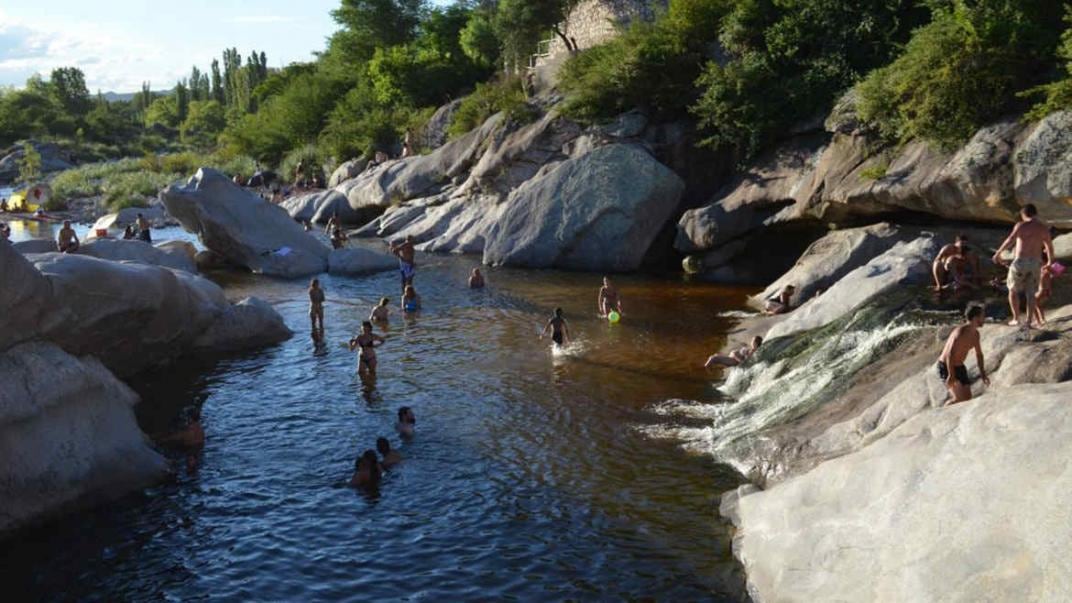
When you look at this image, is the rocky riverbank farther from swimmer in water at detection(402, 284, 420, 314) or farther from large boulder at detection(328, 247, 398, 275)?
large boulder at detection(328, 247, 398, 275)

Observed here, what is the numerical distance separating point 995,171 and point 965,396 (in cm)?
1110

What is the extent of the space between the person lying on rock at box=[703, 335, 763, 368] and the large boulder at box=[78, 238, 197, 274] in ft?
48.8

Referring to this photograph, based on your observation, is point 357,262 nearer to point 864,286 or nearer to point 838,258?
point 838,258

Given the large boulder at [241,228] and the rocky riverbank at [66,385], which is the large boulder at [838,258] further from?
the large boulder at [241,228]

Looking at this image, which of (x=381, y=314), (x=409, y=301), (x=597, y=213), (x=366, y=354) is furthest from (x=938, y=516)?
(x=597, y=213)

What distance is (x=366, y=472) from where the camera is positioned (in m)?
14.0

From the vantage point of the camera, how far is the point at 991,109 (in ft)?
71.7

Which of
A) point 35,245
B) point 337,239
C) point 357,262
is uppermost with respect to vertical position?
point 35,245

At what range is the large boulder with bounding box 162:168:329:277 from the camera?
3253 cm

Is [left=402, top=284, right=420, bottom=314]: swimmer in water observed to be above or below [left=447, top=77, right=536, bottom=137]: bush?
below

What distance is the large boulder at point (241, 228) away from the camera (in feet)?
107

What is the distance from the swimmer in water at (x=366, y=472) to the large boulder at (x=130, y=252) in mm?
13387

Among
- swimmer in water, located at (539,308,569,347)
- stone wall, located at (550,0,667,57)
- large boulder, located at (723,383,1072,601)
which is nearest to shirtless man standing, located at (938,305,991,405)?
large boulder, located at (723,383,1072,601)

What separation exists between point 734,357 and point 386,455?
8.13 metres
